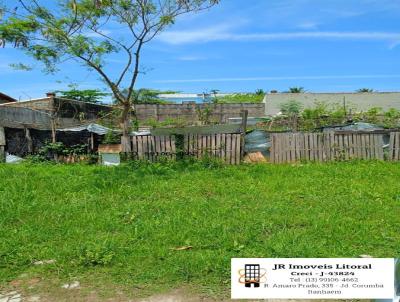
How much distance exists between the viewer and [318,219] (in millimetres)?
5051

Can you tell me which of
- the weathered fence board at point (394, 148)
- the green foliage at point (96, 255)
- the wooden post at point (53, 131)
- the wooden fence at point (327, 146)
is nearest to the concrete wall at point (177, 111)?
the wooden post at point (53, 131)

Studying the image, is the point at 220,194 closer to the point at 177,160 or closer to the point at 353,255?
the point at 353,255

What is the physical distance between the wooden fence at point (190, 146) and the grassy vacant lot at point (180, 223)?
2078 mm

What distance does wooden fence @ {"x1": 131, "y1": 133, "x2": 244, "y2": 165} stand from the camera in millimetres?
10539

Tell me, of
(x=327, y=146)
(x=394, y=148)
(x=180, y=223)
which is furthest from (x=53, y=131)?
(x=394, y=148)

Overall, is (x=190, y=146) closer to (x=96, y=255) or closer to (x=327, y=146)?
(x=327, y=146)

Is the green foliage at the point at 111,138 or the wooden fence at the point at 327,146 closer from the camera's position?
the wooden fence at the point at 327,146

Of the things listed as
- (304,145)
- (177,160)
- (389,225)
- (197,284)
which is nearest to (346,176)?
(304,145)

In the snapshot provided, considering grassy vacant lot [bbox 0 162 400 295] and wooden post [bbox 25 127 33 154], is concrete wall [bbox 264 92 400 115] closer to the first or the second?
wooden post [bbox 25 127 33 154]

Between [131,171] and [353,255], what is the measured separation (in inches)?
227

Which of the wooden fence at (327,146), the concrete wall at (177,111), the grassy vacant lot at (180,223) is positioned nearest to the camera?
the grassy vacant lot at (180,223)

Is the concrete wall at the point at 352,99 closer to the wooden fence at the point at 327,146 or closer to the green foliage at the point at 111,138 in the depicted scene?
the wooden fence at the point at 327,146

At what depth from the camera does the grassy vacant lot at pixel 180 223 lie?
3.70 meters

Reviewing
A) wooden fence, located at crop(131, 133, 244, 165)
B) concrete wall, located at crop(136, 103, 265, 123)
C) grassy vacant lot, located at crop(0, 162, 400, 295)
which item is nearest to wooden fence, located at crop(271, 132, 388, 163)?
wooden fence, located at crop(131, 133, 244, 165)
